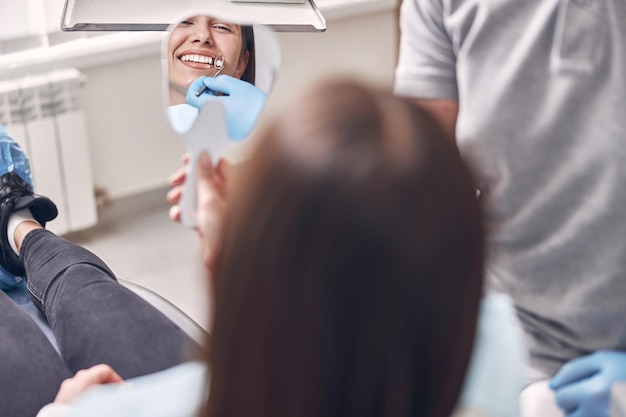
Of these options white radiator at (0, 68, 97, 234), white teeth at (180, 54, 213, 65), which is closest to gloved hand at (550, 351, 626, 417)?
white teeth at (180, 54, 213, 65)

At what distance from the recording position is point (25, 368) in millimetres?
891

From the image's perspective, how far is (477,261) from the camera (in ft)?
1.49

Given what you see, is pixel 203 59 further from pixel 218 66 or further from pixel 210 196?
pixel 210 196

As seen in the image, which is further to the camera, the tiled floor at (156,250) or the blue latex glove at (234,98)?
the tiled floor at (156,250)

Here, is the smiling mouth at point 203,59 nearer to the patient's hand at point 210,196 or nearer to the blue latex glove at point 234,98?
the blue latex glove at point 234,98

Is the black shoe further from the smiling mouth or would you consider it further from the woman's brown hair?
the woman's brown hair

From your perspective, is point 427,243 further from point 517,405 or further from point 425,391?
point 517,405

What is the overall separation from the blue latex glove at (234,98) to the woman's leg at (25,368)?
0.37m

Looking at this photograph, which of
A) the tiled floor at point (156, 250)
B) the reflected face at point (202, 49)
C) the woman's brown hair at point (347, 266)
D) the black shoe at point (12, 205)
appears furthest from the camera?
the tiled floor at point (156, 250)

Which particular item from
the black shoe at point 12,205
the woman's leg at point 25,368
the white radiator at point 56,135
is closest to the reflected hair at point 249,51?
the woman's leg at point 25,368

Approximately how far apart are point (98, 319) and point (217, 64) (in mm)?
332

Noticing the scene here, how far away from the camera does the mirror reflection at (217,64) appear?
30.0 inches

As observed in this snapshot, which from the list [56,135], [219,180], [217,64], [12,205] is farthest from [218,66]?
[56,135]

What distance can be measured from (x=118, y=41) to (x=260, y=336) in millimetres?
1564
